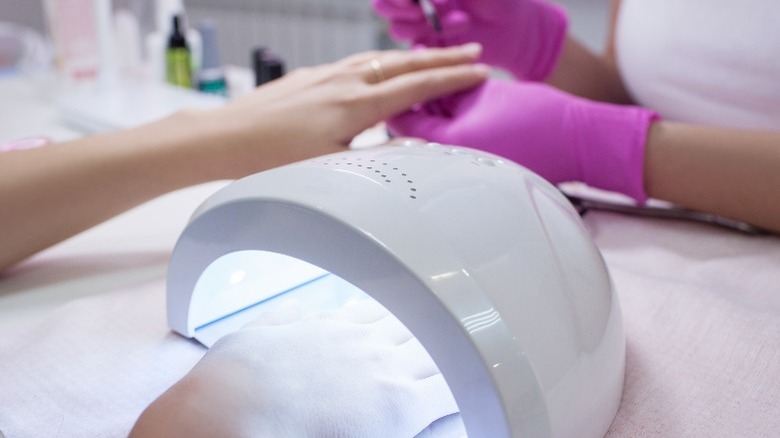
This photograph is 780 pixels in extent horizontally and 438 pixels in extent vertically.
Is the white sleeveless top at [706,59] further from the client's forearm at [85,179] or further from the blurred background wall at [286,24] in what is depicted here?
the blurred background wall at [286,24]

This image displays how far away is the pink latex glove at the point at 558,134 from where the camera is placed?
1.94 ft

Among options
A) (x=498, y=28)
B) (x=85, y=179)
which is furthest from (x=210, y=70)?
(x=85, y=179)

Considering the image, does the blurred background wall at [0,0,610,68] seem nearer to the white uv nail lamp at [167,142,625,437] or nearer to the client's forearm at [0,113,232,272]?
the client's forearm at [0,113,232,272]

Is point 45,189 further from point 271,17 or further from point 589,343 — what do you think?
point 271,17

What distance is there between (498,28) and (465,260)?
0.59 meters

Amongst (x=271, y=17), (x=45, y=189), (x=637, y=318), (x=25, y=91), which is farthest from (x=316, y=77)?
(x=271, y=17)

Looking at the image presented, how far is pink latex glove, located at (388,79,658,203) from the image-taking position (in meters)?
0.59

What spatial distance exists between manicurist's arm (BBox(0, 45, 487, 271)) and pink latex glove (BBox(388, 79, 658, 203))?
0.05 metres

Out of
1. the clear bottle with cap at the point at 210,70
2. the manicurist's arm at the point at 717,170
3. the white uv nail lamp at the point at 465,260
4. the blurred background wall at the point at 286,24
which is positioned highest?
the white uv nail lamp at the point at 465,260

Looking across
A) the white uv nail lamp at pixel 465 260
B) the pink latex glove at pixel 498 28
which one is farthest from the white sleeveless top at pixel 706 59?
the white uv nail lamp at pixel 465 260

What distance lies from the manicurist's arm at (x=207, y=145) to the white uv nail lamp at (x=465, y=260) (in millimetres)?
171

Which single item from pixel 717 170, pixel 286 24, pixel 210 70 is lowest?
pixel 286 24

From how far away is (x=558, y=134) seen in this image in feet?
1.98

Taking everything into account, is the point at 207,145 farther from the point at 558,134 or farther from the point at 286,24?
the point at 286,24
